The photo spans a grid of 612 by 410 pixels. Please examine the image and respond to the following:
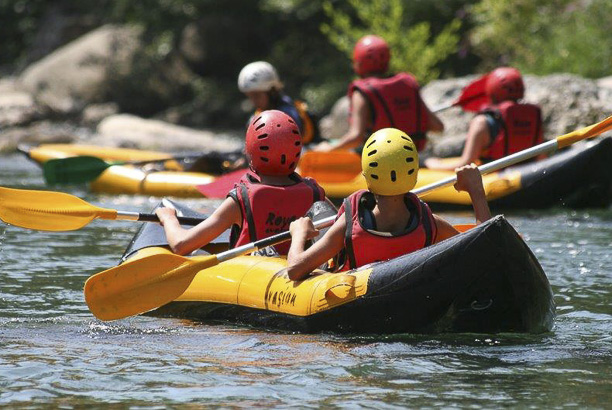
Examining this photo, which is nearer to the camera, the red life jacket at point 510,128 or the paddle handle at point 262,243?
the paddle handle at point 262,243

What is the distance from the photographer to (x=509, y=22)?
15.2m

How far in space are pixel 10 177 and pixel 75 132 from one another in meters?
5.03

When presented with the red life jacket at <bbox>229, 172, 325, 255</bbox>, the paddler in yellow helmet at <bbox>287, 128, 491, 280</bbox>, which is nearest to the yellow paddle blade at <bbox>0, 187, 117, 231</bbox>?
the red life jacket at <bbox>229, 172, 325, 255</bbox>

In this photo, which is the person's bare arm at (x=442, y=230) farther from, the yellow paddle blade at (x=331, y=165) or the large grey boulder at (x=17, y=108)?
the large grey boulder at (x=17, y=108)

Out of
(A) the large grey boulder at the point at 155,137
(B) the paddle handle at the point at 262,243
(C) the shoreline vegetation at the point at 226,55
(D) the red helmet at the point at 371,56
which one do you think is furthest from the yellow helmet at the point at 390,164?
(A) the large grey boulder at the point at 155,137

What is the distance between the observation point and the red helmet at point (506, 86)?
9.64 m

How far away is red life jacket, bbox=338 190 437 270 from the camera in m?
5.10

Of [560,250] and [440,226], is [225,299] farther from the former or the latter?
[560,250]

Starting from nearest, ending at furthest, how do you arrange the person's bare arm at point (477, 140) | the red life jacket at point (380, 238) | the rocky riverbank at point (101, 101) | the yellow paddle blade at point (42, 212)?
1. the red life jacket at point (380, 238)
2. the yellow paddle blade at point (42, 212)
3. the person's bare arm at point (477, 140)
4. the rocky riverbank at point (101, 101)

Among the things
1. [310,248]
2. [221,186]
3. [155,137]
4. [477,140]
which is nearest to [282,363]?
[310,248]

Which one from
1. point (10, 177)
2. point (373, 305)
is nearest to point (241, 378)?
point (373, 305)

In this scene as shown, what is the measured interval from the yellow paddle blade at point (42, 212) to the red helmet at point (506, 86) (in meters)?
4.31

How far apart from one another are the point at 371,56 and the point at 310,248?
4742 millimetres

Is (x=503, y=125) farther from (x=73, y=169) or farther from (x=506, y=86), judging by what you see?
(x=73, y=169)
